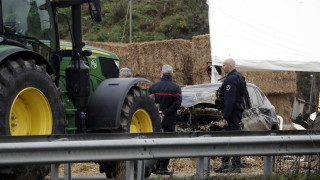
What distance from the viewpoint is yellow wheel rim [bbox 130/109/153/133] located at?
10.7 m

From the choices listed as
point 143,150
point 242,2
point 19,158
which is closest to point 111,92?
point 143,150

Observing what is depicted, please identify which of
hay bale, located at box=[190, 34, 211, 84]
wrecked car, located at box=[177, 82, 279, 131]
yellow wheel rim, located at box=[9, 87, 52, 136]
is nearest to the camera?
yellow wheel rim, located at box=[9, 87, 52, 136]

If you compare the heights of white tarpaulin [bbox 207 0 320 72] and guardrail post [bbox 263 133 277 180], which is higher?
white tarpaulin [bbox 207 0 320 72]

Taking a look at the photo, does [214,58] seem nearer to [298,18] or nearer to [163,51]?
[298,18]

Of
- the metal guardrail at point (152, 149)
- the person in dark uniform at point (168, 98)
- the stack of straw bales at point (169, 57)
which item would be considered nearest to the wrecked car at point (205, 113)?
the person in dark uniform at point (168, 98)

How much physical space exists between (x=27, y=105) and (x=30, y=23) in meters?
1.24

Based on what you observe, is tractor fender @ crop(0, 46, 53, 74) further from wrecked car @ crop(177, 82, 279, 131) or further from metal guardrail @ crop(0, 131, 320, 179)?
wrecked car @ crop(177, 82, 279, 131)

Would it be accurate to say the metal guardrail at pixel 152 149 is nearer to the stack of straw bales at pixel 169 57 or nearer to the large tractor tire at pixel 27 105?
the large tractor tire at pixel 27 105

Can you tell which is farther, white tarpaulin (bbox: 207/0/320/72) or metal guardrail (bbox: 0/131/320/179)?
white tarpaulin (bbox: 207/0/320/72)

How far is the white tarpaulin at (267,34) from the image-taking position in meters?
16.9

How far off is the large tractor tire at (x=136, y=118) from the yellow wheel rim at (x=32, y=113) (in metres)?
1.13

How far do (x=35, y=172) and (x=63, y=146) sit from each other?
1.07 metres

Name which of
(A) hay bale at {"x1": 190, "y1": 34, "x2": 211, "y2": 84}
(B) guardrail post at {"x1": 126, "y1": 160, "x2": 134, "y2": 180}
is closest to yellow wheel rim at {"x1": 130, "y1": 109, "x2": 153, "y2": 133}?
(B) guardrail post at {"x1": 126, "y1": 160, "x2": 134, "y2": 180}

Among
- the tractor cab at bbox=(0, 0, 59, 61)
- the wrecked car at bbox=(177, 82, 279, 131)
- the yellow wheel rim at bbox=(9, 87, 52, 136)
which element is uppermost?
the tractor cab at bbox=(0, 0, 59, 61)
